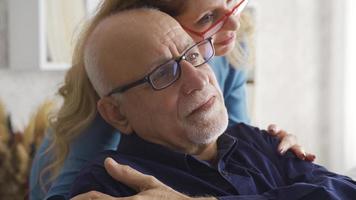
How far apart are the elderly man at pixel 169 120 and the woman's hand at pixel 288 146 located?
0.09 ft

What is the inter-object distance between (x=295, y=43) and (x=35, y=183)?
69.2 inches

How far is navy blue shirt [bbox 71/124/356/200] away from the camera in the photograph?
1.10 m

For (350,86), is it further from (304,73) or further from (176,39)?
(176,39)

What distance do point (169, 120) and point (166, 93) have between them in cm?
6

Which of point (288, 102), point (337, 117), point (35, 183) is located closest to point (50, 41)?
point (35, 183)

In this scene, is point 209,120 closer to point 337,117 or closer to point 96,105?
point 96,105

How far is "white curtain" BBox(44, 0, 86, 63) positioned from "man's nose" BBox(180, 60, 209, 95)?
3.57 ft

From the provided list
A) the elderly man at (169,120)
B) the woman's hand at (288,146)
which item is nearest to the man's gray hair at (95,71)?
the elderly man at (169,120)

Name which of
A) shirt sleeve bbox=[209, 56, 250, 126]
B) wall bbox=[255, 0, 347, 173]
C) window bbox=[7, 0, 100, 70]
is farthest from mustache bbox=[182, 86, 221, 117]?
wall bbox=[255, 0, 347, 173]

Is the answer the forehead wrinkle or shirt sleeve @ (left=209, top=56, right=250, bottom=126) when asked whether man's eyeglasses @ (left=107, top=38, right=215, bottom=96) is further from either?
shirt sleeve @ (left=209, top=56, right=250, bottom=126)

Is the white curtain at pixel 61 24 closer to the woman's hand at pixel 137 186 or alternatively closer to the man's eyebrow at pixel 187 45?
the man's eyebrow at pixel 187 45

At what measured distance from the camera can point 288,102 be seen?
2.88 metres

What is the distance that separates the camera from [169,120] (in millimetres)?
1181

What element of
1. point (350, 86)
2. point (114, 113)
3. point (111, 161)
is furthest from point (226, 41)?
point (350, 86)
